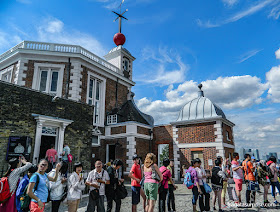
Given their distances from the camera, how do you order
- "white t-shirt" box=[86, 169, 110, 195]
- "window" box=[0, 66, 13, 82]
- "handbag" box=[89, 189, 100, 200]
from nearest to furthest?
"handbag" box=[89, 189, 100, 200], "white t-shirt" box=[86, 169, 110, 195], "window" box=[0, 66, 13, 82]

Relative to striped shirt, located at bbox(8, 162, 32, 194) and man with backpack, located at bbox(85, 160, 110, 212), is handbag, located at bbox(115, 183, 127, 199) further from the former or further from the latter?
striped shirt, located at bbox(8, 162, 32, 194)

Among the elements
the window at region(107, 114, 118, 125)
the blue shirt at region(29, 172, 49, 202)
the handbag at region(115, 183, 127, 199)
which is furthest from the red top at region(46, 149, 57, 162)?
the window at region(107, 114, 118, 125)

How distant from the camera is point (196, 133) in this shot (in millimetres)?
15570

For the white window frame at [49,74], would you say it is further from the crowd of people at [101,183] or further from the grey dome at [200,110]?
the crowd of people at [101,183]

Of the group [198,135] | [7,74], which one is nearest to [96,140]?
[198,135]

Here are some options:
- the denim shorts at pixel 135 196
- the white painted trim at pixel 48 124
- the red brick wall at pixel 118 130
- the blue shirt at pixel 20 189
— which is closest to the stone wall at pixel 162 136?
the red brick wall at pixel 118 130

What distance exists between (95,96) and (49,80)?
3.87 metres

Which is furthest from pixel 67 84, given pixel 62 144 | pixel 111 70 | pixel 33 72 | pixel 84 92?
pixel 62 144

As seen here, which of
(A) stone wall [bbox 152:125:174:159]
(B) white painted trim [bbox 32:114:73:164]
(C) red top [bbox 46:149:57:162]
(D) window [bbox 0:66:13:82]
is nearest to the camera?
(C) red top [bbox 46:149:57:162]

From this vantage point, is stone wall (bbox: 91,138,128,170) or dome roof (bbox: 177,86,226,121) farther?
dome roof (bbox: 177,86,226,121)

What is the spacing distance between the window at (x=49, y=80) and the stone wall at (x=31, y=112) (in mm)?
4961

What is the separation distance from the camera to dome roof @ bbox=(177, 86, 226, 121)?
15688 millimetres

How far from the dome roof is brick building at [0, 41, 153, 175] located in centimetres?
356

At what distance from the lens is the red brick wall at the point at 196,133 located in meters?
14.9
